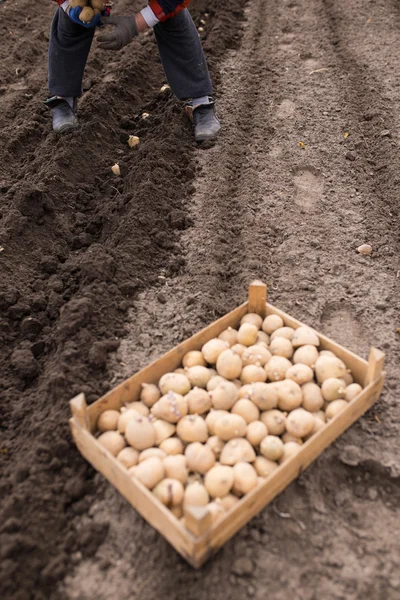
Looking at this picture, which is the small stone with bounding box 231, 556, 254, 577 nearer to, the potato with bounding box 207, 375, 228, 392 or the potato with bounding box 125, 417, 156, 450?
the potato with bounding box 125, 417, 156, 450

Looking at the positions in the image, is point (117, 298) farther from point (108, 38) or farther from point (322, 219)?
point (108, 38)

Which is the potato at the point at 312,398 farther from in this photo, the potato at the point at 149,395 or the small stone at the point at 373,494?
the potato at the point at 149,395

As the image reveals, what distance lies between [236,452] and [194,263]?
1635mm

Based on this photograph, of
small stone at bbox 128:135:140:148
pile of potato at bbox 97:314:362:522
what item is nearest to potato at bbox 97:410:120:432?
pile of potato at bbox 97:314:362:522

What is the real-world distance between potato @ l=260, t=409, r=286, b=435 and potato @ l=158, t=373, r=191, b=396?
390 millimetres

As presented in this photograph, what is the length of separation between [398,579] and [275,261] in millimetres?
2060

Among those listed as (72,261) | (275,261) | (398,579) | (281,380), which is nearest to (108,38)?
(72,261)

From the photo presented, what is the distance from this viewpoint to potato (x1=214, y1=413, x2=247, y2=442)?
98.8 inches

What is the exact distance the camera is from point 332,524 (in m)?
Result: 2.50

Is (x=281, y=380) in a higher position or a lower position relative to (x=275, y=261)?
higher

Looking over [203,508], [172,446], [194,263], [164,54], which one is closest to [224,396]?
[172,446]

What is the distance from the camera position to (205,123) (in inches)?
194

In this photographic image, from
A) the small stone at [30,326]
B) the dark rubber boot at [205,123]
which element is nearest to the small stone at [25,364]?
the small stone at [30,326]

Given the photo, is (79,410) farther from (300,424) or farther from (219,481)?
(300,424)
